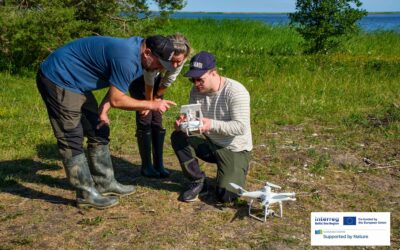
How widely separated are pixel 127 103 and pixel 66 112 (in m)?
0.50

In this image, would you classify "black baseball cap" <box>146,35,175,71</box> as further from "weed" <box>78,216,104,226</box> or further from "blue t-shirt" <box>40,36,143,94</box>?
"weed" <box>78,216,104,226</box>

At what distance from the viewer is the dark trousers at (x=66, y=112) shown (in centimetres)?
382

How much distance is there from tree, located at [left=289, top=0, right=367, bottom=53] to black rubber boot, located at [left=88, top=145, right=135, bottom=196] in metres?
11.2

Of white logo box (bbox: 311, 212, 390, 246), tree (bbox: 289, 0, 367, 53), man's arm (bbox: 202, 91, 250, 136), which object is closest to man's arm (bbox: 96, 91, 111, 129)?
man's arm (bbox: 202, 91, 250, 136)

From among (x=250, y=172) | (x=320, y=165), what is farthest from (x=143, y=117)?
(x=320, y=165)

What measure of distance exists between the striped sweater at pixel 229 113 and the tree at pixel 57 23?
5.88 meters

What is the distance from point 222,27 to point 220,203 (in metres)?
18.5

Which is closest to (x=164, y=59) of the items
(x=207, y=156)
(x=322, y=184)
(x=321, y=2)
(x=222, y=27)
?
(x=207, y=156)

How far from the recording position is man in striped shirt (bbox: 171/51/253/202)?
13.2 ft

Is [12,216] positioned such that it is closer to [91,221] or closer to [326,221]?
[91,221]

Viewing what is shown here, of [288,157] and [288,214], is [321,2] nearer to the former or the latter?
[288,157]

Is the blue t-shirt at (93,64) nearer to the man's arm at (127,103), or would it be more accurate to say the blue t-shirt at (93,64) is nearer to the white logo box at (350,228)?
the man's arm at (127,103)

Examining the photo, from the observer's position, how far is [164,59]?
369 centimetres

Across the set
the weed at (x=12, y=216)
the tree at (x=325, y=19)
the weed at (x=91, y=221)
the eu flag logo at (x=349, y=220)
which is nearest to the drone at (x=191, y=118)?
the weed at (x=91, y=221)
